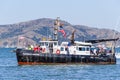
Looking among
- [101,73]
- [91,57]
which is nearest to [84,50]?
[91,57]

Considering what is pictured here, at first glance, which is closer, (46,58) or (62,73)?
(62,73)

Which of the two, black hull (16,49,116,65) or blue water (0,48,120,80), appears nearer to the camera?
blue water (0,48,120,80)

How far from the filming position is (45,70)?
101375 millimetres

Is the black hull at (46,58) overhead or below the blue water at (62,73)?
overhead

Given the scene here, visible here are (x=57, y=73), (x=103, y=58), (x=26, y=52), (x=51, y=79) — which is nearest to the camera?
(x=51, y=79)

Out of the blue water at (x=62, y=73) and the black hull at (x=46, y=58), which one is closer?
the blue water at (x=62, y=73)

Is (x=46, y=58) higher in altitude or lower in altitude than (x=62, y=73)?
higher

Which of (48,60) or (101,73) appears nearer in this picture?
(101,73)

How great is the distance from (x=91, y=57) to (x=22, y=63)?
46.2ft

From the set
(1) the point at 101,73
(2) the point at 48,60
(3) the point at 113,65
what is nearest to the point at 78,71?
(1) the point at 101,73

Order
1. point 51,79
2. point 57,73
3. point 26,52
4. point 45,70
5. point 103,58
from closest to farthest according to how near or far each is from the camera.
A: 1. point 51,79
2. point 57,73
3. point 45,70
4. point 26,52
5. point 103,58

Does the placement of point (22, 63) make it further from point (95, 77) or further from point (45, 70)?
point (95, 77)

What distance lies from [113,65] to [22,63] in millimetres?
19802

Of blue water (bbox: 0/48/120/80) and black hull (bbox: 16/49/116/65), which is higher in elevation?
black hull (bbox: 16/49/116/65)
